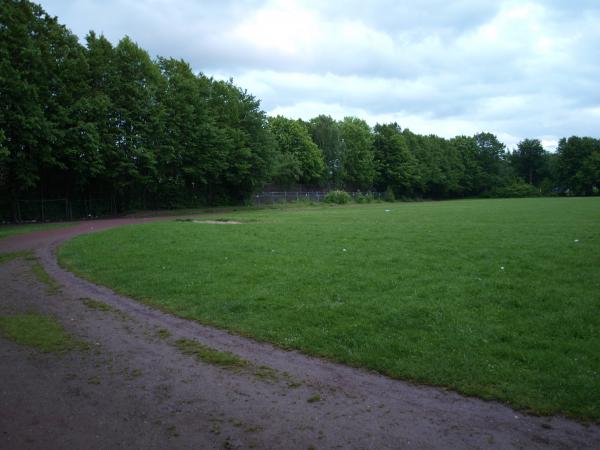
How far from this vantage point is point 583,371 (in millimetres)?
5547

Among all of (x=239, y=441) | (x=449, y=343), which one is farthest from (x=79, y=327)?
(x=449, y=343)

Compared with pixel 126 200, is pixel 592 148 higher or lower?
higher

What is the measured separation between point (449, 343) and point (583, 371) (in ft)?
5.49

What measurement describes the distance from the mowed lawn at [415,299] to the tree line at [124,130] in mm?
19919

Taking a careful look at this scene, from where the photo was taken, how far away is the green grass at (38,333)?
677cm

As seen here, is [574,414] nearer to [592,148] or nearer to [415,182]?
[415,182]

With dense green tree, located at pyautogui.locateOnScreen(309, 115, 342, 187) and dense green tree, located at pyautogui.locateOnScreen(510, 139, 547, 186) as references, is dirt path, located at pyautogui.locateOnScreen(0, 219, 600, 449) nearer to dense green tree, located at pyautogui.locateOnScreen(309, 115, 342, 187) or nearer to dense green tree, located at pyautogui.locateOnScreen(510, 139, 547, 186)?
dense green tree, located at pyautogui.locateOnScreen(309, 115, 342, 187)

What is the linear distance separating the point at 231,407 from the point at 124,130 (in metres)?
39.0

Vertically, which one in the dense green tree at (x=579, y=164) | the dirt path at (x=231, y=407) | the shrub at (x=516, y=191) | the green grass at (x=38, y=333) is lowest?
the dirt path at (x=231, y=407)

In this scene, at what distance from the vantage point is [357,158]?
3428 inches

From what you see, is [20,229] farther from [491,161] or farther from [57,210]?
[491,161]

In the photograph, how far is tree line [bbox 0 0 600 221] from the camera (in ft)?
101

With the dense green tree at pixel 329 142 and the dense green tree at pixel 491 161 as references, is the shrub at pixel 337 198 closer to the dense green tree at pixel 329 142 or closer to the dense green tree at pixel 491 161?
the dense green tree at pixel 329 142

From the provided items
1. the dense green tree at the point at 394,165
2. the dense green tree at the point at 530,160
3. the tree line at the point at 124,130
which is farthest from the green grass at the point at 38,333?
the dense green tree at the point at 530,160
